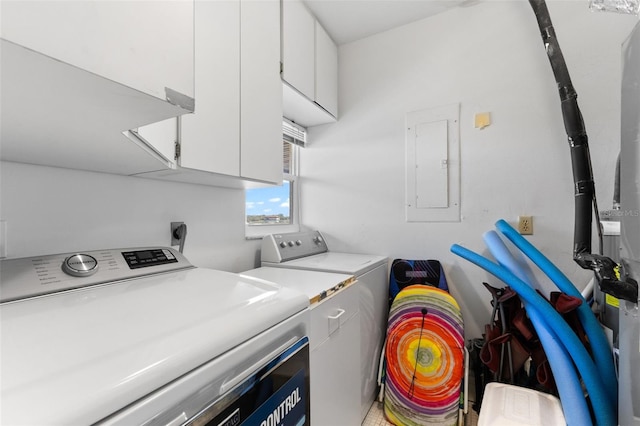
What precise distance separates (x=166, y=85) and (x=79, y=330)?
1.84 feet

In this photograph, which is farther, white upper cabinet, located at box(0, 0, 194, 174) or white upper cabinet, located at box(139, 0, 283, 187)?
white upper cabinet, located at box(139, 0, 283, 187)

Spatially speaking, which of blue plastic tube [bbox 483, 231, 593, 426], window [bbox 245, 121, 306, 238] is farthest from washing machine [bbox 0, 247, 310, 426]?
blue plastic tube [bbox 483, 231, 593, 426]

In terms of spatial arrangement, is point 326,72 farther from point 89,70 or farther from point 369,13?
point 89,70

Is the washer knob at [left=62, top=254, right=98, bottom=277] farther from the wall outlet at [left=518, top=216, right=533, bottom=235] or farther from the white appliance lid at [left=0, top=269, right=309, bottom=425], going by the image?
the wall outlet at [left=518, top=216, right=533, bottom=235]

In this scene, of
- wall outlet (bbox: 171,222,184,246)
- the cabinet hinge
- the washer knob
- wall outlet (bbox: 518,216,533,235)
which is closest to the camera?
the washer knob

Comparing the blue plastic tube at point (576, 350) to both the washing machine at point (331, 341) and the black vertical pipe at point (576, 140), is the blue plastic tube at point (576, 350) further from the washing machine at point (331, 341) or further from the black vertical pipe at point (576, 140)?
the washing machine at point (331, 341)

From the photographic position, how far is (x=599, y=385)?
115 centimetres

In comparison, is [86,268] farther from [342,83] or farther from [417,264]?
[342,83]

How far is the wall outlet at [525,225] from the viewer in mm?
1739

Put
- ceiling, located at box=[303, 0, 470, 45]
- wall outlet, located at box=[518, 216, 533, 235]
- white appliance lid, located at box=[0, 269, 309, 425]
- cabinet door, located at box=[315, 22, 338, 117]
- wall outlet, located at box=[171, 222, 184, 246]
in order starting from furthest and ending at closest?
cabinet door, located at box=[315, 22, 338, 117] → ceiling, located at box=[303, 0, 470, 45] → wall outlet, located at box=[518, 216, 533, 235] → wall outlet, located at box=[171, 222, 184, 246] → white appliance lid, located at box=[0, 269, 309, 425]

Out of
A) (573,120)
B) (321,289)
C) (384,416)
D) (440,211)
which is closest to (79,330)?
(321,289)

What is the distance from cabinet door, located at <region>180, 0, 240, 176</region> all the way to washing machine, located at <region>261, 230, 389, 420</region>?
0.71 metres

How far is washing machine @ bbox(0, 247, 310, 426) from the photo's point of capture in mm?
387

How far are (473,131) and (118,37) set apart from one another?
2.07m
